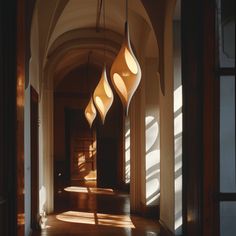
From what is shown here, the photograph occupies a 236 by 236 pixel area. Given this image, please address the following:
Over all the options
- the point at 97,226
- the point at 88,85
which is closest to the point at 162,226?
the point at 97,226

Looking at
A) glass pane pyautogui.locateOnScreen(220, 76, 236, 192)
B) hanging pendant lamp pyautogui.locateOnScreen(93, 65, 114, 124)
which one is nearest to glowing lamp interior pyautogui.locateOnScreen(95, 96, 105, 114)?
hanging pendant lamp pyautogui.locateOnScreen(93, 65, 114, 124)

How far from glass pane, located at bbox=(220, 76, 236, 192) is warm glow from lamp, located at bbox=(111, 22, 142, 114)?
2183 millimetres

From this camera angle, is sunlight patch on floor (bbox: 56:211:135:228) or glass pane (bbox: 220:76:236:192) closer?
glass pane (bbox: 220:76:236:192)

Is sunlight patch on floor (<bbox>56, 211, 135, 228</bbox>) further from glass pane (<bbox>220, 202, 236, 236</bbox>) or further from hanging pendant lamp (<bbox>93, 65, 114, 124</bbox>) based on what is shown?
glass pane (<bbox>220, 202, 236, 236</bbox>)

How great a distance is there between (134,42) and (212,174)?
720 cm

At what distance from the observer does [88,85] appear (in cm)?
1883

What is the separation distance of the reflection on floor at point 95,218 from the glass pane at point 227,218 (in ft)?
15.6

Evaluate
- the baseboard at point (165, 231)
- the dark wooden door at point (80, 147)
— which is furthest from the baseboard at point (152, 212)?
the dark wooden door at point (80, 147)

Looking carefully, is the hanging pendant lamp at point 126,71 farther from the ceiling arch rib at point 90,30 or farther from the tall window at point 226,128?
the ceiling arch rib at point 90,30

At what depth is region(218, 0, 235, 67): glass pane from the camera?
7.76 ft

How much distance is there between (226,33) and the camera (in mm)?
2434

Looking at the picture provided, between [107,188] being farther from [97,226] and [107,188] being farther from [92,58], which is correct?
[97,226]

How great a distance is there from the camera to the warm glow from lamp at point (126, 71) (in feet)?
15.6

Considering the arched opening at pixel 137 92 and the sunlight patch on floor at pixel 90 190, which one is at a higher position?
the arched opening at pixel 137 92
